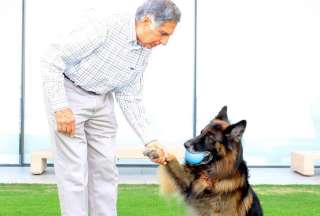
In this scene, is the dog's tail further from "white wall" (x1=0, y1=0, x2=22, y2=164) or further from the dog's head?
"white wall" (x1=0, y1=0, x2=22, y2=164)

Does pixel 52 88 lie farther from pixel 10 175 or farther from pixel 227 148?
pixel 10 175

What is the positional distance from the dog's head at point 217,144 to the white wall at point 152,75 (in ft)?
17.1

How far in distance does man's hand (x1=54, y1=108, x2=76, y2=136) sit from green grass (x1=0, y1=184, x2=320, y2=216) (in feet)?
6.85

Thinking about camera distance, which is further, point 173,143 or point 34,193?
point 173,143

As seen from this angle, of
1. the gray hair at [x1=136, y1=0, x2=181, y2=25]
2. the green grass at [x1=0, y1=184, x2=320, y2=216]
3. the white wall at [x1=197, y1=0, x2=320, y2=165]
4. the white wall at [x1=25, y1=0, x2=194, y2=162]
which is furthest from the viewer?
the white wall at [x1=197, y1=0, x2=320, y2=165]

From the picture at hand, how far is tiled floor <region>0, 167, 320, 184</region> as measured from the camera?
8.23 m

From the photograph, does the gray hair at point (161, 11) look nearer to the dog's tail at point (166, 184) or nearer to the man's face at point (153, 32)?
the man's face at point (153, 32)

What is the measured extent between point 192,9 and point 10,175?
3577 mm

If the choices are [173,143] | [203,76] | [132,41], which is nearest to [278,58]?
[203,76]

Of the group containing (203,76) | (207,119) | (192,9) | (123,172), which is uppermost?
(192,9)

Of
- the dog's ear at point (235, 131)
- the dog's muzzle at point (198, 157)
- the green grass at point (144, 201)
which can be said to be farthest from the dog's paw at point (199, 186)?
the green grass at point (144, 201)

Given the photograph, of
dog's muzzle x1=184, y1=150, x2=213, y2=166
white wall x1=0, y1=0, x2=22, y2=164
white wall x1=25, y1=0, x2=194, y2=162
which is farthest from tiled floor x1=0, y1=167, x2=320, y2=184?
dog's muzzle x1=184, y1=150, x2=213, y2=166

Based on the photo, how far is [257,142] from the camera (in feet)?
32.5

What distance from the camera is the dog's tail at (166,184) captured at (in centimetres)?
434
